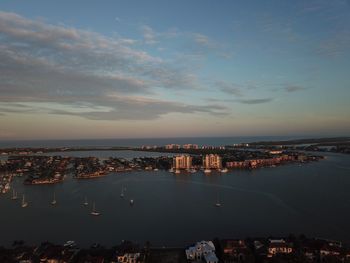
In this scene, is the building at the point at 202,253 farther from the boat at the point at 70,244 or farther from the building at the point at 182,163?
the building at the point at 182,163

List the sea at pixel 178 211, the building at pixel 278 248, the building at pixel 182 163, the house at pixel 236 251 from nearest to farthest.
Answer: the house at pixel 236 251, the building at pixel 278 248, the sea at pixel 178 211, the building at pixel 182 163

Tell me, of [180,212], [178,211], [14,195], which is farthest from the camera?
[14,195]

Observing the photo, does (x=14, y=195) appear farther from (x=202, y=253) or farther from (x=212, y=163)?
(x=212, y=163)

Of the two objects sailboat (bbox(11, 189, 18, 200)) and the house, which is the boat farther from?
sailboat (bbox(11, 189, 18, 200))

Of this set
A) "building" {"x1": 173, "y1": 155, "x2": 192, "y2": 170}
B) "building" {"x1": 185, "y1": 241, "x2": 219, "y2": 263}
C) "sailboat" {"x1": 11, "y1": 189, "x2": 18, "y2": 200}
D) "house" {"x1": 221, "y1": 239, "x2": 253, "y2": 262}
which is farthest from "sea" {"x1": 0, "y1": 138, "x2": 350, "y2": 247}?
"building" {"x1": 173, "y1": 155, "x2": 192, "y2": 170}

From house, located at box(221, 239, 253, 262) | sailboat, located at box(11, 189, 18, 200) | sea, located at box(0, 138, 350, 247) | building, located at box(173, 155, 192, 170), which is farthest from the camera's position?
building, located at box(173, 155, 192, 170)

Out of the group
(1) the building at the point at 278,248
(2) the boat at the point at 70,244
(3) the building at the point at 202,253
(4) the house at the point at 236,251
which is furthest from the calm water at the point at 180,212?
(1) the building at the point at 278,248

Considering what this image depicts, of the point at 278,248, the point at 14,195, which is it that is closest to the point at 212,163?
the point at 14,195

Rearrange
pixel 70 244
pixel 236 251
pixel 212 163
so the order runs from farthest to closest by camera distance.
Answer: pixel 212 163 < pixel 70 244 < pixel 236 251

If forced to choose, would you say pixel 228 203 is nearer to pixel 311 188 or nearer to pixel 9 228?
pixel 311 188
